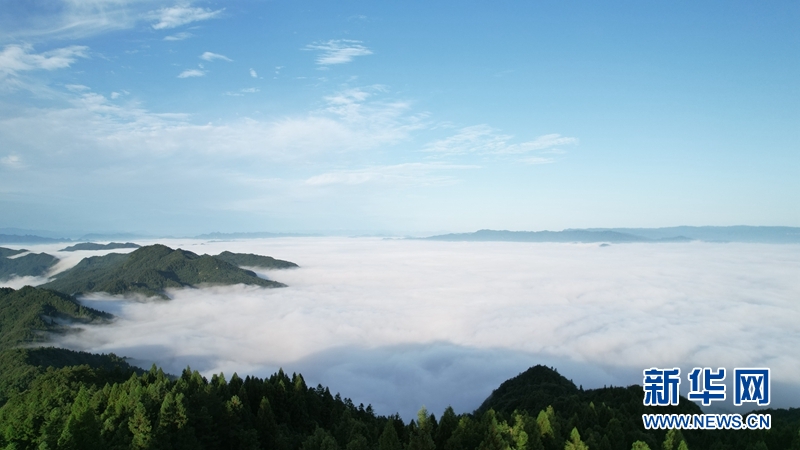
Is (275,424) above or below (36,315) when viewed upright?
above

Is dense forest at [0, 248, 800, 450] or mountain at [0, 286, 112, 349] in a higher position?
dense forest at [0, 248, 800, 450]

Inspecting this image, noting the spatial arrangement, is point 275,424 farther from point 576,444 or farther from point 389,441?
point 576,444

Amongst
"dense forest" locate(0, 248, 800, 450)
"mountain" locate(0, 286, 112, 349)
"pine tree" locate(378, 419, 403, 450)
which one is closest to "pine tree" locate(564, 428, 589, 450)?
"dense forest" locate(0, 248, 800, 450)

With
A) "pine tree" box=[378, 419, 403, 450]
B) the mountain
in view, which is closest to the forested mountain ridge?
"pine tree" box=[378, 419, 403, 450]

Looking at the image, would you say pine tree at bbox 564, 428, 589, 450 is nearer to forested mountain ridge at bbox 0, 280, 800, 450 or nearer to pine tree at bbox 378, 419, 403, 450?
forested mountain ridge at bbox 0, 280, 800, 450

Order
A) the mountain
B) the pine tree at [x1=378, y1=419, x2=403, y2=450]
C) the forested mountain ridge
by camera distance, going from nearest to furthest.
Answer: the forested mountain ridge
the pine tree at [x1=378, y1=419, x2=403, y2=450]
the mountain

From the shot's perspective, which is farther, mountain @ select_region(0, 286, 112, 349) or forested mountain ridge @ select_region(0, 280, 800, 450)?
mountain @ select_region(0, 286, 112, 349)

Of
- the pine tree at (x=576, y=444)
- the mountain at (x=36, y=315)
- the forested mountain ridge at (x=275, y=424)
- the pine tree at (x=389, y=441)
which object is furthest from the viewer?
the mountain at (x=36, y=315)

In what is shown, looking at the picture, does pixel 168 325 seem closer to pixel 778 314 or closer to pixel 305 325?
pixel 305 325

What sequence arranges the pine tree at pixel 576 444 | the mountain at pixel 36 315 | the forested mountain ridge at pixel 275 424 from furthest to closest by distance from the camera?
the mountain at pixel 36 315 < the forested mountain ridge at pixel 275 424 < the pine tree at pixel 576 444

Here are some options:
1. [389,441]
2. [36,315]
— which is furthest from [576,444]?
Answer: [36,315]

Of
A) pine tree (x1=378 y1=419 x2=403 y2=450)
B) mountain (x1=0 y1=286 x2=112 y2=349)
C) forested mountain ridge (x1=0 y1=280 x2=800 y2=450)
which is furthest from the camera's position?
mountain (x1=0 y1=286 x2=112 y2=349)

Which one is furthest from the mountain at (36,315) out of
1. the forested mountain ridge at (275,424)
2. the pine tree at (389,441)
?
the pine tree at (389,441)

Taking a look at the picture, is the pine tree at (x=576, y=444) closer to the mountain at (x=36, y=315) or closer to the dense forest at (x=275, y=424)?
the dense forest at (x=275, y=424)
